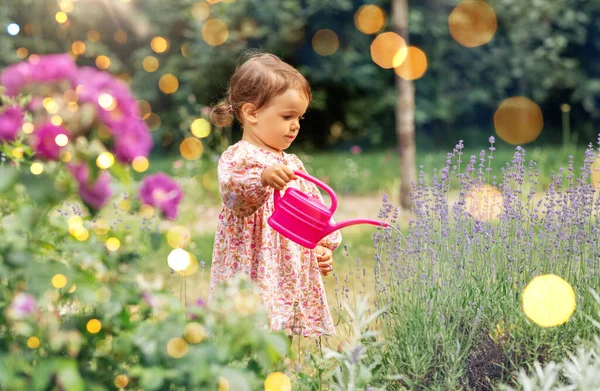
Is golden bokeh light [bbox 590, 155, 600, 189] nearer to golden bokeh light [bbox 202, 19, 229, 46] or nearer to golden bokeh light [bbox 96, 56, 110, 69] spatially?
golden bokeh light [bbox 202, 19, 229, 46]

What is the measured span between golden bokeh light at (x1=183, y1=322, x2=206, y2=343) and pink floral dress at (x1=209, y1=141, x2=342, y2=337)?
86 centimetres

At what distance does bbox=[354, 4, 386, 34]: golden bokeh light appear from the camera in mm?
11984

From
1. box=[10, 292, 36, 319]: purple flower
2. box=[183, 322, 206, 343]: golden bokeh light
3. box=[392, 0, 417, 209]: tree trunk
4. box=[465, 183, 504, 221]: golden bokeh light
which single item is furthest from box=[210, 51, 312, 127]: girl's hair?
box=[392, 0, 417, 209]: tree trunk

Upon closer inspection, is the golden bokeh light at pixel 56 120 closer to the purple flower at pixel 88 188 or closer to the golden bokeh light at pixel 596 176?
the purple flower at pixel 88 188

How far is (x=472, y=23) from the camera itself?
12.9 metres

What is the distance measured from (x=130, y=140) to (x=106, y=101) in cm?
10

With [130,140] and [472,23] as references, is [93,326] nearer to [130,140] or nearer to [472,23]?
[130,140]

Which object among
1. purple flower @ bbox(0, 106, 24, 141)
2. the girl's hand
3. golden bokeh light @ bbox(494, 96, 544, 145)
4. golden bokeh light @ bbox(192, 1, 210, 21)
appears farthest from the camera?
golden bokeh light @ bbox(494, 96, 544, 145)

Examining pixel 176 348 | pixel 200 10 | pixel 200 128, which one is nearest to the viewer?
pixel 176 348

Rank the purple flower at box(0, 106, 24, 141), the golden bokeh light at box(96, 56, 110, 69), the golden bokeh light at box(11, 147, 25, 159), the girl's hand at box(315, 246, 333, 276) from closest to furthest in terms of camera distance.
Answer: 1. the purple flower at box(0, 106, 24, 141)
2. the golden bokeh light at box(11, 147, 25, 159)
3. the girl's hand at box(315, 246, 333, 276)
4. the golden bokeh light at box(96, 56, 110, 69)

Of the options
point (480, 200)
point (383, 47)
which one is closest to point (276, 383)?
point (480, 200)

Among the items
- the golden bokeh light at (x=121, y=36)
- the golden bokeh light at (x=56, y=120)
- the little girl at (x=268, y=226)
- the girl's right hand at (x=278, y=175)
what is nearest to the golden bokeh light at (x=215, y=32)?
the golden bokeh light at (x=121, y=36)

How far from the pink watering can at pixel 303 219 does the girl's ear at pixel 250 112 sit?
1.33ft

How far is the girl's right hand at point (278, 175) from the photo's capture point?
2.26 m
